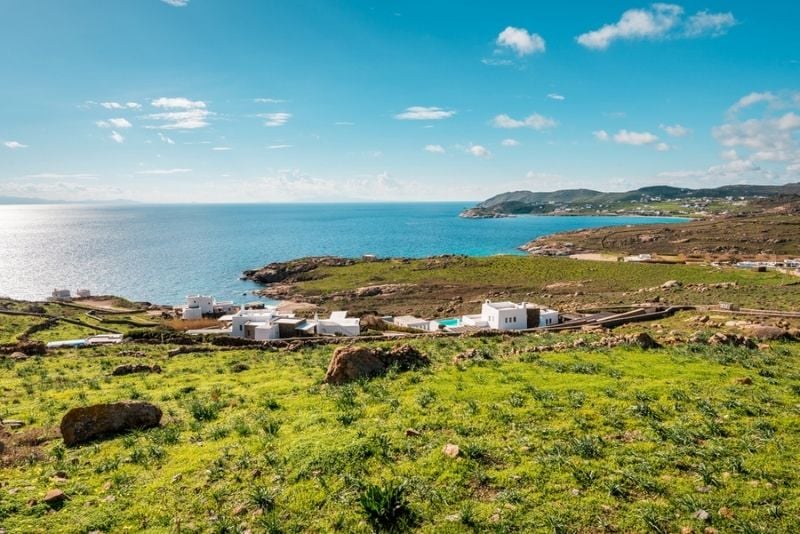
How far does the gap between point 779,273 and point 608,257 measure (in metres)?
58.2

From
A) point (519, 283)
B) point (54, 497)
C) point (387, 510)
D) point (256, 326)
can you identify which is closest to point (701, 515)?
point (387, 510)

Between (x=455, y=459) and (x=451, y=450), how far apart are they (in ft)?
0.91

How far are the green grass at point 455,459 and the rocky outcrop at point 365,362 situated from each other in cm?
78

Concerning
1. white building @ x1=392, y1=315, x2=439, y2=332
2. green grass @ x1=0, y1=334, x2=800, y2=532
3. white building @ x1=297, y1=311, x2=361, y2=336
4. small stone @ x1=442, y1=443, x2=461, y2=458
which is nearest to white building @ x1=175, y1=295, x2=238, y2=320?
white building @ x1=297, y1=311, x2=361, y2=336

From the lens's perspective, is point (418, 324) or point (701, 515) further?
point (418, 324)

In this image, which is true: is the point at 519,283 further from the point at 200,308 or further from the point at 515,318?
the point at 200,308

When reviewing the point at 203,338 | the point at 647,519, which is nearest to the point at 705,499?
the point at 647,519

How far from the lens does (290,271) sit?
124 meters

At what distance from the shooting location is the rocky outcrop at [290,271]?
120m

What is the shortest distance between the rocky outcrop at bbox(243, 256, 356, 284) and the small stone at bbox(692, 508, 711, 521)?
11392 centimetres

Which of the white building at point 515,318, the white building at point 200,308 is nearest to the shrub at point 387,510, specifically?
the white building at point 515,318

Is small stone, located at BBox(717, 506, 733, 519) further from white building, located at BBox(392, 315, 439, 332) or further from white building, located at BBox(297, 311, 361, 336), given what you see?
white building, located at BBox(392, 315, 439, 332)

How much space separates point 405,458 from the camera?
10.7 m

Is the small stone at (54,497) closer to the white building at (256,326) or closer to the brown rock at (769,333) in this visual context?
the brown rock at (769,333)
